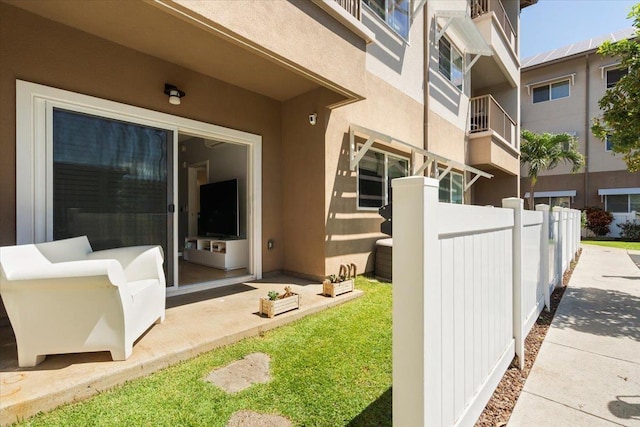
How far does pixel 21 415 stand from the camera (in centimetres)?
194

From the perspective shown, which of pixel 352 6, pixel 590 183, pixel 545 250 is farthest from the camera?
pixel 590 183

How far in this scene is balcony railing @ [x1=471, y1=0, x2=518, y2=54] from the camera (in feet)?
33.3

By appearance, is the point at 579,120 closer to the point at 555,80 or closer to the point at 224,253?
A: the point at 555,80

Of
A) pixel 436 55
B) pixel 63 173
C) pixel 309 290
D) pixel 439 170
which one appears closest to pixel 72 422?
pixel 63 173

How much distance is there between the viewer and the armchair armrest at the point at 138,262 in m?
3.27

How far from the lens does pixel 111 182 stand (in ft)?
12.9

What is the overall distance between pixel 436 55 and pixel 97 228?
9285 mm

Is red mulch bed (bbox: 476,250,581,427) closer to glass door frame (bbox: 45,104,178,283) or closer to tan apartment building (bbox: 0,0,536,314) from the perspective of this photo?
tan apartment building (bbox: 0,0,536,314)

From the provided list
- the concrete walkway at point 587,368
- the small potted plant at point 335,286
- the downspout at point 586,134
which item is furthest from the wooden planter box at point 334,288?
the downspout at point 586,134

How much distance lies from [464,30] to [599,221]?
46.9 ft

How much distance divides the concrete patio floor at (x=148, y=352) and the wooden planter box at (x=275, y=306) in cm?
7

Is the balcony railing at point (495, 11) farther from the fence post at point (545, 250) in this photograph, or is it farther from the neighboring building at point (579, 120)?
the fence post at point (545, 250)

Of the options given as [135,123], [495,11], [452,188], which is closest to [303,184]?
[135,123]

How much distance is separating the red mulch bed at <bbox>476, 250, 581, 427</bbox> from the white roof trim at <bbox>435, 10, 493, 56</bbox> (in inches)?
314
